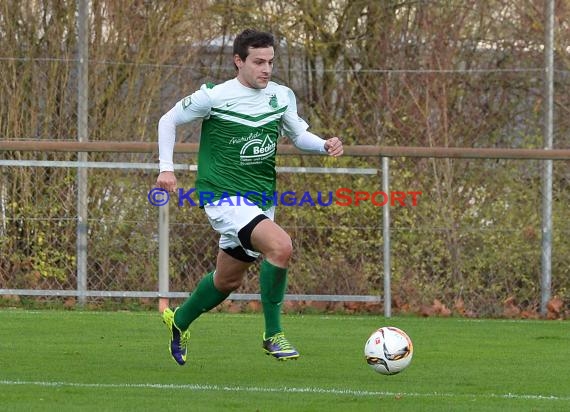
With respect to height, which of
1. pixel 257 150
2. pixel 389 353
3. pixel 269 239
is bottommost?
pixel 389 353

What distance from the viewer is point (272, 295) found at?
733 centimetres

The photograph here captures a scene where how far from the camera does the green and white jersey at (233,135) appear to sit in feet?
24.2

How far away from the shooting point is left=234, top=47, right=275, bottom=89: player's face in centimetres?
732

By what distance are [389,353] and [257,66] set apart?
1759 millimetres

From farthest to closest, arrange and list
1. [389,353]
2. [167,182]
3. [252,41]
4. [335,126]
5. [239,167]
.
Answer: [335,126], [239,167], [252,41], [167,182], [389,353]

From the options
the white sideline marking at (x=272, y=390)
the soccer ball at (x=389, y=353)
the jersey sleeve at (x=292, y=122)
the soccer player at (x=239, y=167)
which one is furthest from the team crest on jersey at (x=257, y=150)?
the white sideline marking at (x=272, y=390)

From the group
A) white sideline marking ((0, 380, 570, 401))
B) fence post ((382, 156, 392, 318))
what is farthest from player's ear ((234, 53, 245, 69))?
fence post ((382, 156, 392, 318))

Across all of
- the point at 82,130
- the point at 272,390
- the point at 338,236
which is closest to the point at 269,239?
the point at 272,390

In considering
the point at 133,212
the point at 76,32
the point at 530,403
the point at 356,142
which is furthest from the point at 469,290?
the point at 530,403

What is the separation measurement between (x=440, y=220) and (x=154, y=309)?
8.47 ft

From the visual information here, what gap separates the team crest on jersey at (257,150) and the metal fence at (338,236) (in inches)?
151

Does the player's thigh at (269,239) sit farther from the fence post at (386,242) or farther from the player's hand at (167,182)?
the fence post at (386,242)

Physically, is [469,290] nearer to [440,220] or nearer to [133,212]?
[440,220]

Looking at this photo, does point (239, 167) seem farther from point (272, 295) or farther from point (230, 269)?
point (272, 295)
